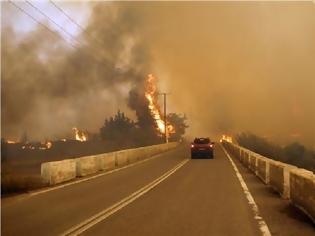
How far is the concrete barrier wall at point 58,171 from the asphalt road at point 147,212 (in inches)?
54.1

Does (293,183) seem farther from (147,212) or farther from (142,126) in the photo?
(142,126)

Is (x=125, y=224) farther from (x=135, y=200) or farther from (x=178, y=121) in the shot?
(x=178, y=121)

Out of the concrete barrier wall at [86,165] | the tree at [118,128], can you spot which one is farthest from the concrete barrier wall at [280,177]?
the tree at [118,128]

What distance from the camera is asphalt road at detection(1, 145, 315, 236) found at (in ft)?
32.7

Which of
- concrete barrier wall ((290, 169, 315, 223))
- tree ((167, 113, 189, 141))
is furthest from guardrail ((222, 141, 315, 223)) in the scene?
tree ((167, 113, 189, 141))

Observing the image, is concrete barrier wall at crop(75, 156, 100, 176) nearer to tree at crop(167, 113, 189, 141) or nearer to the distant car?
the distant car

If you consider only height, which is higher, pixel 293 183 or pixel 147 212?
pixel 293 183

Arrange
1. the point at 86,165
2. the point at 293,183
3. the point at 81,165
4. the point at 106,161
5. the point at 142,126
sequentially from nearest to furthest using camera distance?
the point at 293,183
the point at 81,165
the point at 86,165
the point at 106,161
the point at 142,126

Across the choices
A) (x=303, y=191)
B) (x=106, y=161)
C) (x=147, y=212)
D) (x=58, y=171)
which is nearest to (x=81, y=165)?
(x=58, y=171)

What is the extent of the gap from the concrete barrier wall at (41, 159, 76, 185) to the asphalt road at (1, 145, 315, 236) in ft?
4.51

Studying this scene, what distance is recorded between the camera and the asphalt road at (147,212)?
9953 mm

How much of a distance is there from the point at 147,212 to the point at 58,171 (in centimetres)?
996

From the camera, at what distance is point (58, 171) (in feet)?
70.9

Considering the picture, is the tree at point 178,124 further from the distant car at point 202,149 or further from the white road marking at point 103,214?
the white road marking at point 103,214
